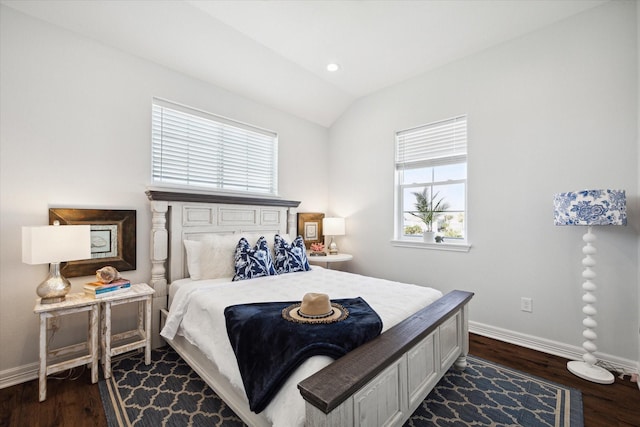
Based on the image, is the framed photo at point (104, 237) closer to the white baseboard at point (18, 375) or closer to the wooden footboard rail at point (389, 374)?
the white baseboard at point (18, 375)

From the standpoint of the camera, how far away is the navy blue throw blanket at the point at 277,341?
1.28 m

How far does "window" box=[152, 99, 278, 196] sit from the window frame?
163 cm

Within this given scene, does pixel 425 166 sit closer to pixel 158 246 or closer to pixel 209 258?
pixel 209 258

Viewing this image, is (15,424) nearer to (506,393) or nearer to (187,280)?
(187,280)

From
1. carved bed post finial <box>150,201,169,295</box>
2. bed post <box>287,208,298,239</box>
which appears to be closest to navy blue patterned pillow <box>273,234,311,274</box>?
bed post <box>287,208,298,239</box>

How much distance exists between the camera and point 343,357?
132 cm

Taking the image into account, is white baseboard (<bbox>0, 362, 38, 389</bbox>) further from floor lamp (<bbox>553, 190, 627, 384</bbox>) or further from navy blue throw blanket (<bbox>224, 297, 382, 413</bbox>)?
floor lamp (<bbox>553, 190, 627, 384</bbox>)

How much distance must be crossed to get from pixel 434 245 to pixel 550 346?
1.34m

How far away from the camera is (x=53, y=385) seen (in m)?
2.07

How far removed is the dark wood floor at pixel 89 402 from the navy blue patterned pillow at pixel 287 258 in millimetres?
1648

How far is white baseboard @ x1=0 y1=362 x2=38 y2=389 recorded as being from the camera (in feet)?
6.76

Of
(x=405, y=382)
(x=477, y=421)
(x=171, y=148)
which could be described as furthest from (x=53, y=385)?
(x=477, y=421)

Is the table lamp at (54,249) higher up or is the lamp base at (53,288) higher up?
the table lamp at (54,249)

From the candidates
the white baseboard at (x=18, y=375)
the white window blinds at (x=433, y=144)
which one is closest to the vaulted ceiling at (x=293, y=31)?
the white window blinds at (x=433, y=144)
